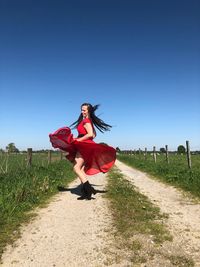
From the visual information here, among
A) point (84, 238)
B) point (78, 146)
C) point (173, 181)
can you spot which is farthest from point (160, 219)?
point (173, 181)

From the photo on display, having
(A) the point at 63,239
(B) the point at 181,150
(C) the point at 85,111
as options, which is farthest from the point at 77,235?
(B) the point at 181,150

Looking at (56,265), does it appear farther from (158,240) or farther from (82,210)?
(82,210)

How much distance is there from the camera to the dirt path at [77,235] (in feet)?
14.2

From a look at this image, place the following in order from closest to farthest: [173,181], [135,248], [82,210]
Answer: [135,248], [82,210], [173,181]

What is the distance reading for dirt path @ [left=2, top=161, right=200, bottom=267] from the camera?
4.32 m

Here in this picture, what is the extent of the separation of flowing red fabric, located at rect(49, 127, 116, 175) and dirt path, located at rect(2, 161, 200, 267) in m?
1.42

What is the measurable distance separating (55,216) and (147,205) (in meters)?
2.17

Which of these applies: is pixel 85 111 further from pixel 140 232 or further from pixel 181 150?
pixel 181 150

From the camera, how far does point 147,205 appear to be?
311 inches

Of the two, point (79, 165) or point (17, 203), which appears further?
point (79, 165)

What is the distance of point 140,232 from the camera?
5457 mm

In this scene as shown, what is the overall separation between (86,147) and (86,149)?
67 mm

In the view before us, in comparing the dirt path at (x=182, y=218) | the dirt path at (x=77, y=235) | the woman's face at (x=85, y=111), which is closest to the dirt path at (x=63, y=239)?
the dirt path at (x=77, y=235)

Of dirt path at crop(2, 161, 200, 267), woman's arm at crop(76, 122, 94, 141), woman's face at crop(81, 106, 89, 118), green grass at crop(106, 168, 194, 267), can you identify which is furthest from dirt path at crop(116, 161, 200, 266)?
woman's face at crop(81, 106, 89, 118)
